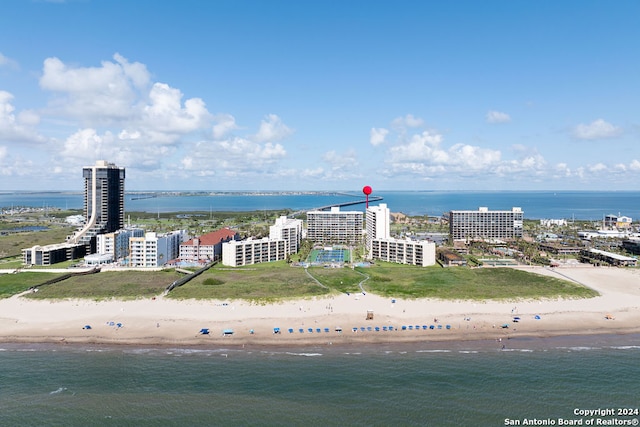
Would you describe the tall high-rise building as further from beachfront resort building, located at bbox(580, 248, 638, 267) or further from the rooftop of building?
beachfront resort building, located at bbox(580, 248, 638, 267)

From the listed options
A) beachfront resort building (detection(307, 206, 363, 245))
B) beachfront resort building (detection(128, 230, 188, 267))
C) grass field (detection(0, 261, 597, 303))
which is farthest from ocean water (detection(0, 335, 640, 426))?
beachfront resort building (detection(307, 206, 363, 245))

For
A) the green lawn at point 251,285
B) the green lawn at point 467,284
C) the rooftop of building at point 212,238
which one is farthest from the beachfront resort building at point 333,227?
the green lawn at point 467,284

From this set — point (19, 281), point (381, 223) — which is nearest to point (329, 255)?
point (381, 223)

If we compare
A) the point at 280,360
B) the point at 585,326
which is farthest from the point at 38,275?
the point at 585,326

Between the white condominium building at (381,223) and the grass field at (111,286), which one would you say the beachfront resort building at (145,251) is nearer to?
the grass field at (111,286)

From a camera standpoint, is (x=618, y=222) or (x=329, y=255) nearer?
(x=329, y=255)

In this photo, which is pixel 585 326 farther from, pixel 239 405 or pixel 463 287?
pixel 239 405

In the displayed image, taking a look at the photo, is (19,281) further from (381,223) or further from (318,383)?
(381,223)
